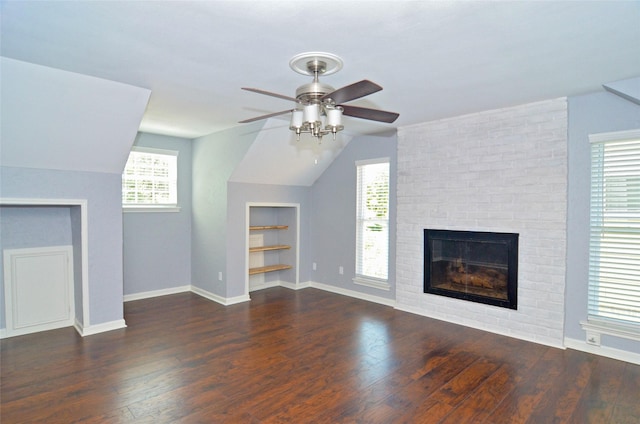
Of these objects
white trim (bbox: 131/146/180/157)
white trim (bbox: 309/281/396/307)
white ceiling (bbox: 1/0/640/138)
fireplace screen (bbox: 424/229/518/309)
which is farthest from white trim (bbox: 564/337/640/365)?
white trim (bbox: 131/146/180/157)

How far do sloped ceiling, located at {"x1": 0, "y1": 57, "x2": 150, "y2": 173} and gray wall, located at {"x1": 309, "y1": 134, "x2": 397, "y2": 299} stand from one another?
3.20 meters

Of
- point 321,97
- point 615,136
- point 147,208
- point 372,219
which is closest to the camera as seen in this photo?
point 321,97

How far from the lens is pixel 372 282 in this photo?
547 centimetres

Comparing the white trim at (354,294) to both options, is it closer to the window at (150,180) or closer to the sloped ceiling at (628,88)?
the window at (150,180)

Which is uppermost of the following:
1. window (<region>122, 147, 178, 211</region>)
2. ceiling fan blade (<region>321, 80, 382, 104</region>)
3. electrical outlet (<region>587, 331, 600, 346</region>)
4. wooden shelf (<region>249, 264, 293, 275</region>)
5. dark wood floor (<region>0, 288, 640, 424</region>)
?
ceiling fan blade (<region>321, 80, 382, 104</region>)

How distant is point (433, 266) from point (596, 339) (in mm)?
1813

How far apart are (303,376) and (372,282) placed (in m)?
2.60

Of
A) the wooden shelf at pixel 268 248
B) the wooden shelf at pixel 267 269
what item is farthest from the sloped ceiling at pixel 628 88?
the wooden shelf at pixel 267 269

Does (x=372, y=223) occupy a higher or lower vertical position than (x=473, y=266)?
higher

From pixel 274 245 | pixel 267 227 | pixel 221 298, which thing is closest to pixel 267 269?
pixel 274 245

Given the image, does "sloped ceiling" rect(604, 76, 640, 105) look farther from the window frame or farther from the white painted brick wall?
the window frame

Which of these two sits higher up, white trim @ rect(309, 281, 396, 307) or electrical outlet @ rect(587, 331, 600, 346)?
electrical outlet @ rect(587, 331, 600, 346)

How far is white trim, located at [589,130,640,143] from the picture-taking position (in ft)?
10.7

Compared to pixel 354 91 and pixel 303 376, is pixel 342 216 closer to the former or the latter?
pixel 303 376
